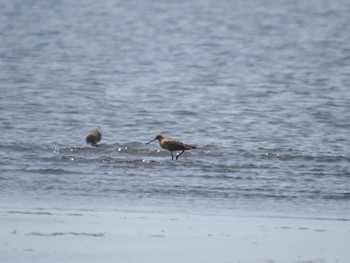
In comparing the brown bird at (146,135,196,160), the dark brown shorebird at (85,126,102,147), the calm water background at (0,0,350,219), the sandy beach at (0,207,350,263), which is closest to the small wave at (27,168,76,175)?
the calm water background at (0,0,350,219)

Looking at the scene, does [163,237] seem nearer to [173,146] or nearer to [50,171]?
[50,171]

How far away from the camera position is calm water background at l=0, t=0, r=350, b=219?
1065 centimetres

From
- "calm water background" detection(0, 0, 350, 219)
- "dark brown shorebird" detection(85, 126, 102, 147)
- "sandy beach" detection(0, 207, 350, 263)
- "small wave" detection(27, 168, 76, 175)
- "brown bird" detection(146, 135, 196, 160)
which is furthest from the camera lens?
"dark brown shorebird" detection(85, 126, 102, 147)

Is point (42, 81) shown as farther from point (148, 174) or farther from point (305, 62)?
point (148, 174)

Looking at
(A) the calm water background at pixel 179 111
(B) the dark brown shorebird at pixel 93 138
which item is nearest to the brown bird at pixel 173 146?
(A) the calm water background at pixel 179 111

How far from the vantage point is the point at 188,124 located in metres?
16.7

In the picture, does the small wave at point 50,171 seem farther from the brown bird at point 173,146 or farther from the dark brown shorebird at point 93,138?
the dark brown shorebird at point 93,138

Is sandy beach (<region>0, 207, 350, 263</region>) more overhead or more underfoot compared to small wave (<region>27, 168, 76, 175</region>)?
more overhead

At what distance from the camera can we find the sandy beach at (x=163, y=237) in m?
7.83

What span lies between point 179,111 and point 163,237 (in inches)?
383

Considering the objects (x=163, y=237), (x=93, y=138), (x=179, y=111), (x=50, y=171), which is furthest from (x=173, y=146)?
(x=179, y=111)

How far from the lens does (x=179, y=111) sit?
18047 mm

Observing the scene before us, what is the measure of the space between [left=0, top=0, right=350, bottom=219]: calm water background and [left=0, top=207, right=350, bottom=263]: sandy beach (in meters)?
0.51

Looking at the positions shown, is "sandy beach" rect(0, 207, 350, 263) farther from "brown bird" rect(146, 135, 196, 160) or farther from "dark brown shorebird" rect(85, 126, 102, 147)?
"dark brown shorebird" rect(85, 126, 102, 147)
